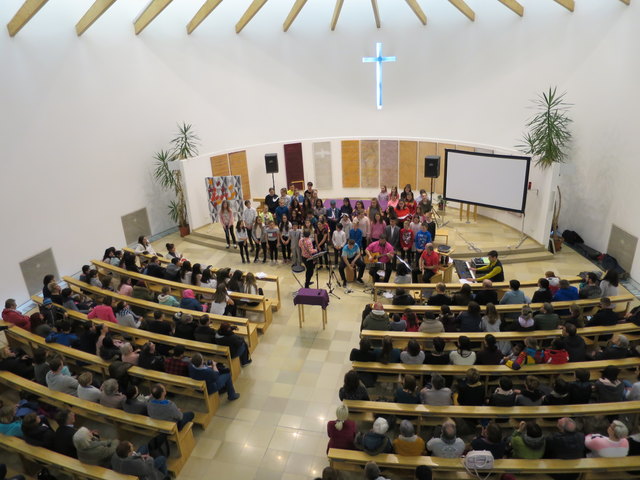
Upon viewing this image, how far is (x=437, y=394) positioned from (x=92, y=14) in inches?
397

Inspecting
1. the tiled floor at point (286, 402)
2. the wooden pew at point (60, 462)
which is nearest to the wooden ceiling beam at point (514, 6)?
the tiled floor at point (286, 402)

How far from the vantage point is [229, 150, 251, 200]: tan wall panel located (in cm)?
1363

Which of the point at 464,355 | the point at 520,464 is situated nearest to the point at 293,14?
the point at 464,355

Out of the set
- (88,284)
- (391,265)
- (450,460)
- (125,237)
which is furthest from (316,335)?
(125,237)

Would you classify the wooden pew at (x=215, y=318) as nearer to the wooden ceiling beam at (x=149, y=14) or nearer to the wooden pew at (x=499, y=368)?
the wooden pew at (x=499, y=368)

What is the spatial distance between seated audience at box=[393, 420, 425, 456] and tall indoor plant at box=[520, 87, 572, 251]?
748cm

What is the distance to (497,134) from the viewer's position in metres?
12.8

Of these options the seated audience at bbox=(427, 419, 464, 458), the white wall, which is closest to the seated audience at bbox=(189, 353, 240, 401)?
the seated audience at bbox=(427, 419, 464, 458)

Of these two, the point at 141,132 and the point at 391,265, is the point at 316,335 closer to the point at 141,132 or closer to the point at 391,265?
the point at 391,265

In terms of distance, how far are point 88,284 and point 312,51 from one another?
971 cm

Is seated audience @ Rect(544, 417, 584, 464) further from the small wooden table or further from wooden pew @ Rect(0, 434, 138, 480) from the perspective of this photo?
wooden pew @ Rect(0, 434, 138, 480)

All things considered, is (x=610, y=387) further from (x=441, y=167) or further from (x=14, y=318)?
(x=441, y=167)

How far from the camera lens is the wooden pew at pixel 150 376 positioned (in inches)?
228

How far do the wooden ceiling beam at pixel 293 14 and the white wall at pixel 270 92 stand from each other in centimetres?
33
